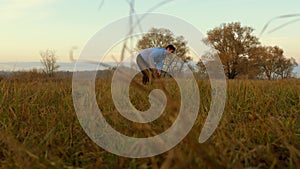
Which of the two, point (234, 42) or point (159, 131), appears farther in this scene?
point (234, 42)

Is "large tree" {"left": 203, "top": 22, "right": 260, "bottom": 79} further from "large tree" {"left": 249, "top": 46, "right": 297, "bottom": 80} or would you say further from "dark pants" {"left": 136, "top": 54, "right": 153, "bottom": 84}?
"dark pants" {"left": 136, "top": 54, "right": 153, "bottom": 84}

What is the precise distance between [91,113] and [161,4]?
1.79 metres

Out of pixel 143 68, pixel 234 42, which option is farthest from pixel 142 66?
pixel 234 42

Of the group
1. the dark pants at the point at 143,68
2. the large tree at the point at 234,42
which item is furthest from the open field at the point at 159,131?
the large tree at the point at 234,42

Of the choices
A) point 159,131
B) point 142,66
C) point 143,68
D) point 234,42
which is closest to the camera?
point 159,131

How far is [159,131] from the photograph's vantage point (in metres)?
1.74

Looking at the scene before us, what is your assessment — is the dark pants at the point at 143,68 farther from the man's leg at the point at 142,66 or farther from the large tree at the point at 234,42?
the large tree at the point at 234,42

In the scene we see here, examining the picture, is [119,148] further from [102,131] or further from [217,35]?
[217,35]

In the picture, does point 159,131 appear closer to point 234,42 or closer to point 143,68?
point 143,68

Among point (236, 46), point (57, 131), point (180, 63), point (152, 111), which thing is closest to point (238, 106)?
point (180, 63)

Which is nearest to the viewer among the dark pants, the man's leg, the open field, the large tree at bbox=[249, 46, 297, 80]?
the open field

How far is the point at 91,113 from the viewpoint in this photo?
3076 millimetres

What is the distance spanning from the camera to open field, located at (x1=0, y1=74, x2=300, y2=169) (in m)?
1.48

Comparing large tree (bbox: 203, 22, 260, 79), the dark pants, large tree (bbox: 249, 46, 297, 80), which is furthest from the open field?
large tree (bbox: 203, 22, 260, 79)
